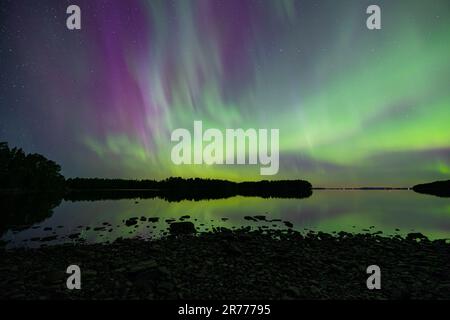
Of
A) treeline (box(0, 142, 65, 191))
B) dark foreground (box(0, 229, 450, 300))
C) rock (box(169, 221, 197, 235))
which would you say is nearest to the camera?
dark foreground (box(0, 229, 450, 300))

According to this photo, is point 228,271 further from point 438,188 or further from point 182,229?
point 438,188

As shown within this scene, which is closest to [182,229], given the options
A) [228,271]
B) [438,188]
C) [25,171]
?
[228,271]

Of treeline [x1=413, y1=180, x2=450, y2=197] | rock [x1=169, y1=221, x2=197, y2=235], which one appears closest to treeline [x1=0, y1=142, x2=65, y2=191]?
rock [x1=169, y1=221, x2=197, y2=235]

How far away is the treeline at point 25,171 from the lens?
3743 inches

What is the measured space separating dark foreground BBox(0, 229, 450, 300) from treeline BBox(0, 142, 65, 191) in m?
104

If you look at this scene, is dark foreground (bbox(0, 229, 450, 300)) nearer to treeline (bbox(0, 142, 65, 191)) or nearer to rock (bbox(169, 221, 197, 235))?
rock (bbox(169, 221, 197, 235))

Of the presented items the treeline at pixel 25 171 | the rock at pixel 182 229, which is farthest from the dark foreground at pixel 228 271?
the treeline at pixel 25 171

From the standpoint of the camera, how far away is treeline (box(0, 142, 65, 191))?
95062mm

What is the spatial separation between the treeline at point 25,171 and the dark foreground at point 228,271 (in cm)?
10376

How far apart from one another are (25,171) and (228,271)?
11395 centimetres

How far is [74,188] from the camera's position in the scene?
584 ft
